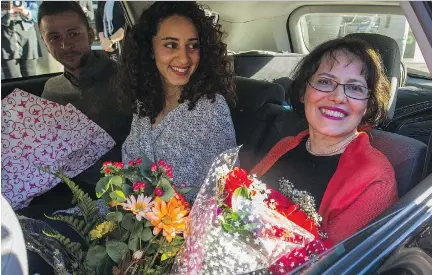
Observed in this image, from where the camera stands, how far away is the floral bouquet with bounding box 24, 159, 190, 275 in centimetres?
128

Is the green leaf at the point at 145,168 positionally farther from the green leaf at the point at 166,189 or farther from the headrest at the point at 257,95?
the headrest at the point at 257,95

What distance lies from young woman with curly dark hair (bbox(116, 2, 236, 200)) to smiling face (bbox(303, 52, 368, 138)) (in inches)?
17.5

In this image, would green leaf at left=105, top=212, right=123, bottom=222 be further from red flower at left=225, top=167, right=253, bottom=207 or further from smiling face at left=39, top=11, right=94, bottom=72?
smiling face at left=39, top=11, right=94, bottom=72

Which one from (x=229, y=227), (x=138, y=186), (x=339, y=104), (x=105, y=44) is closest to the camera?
(x=229, y=227)

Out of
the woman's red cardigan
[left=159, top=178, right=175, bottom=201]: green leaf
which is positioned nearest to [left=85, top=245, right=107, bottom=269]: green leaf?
[left=159, top=178, right=175, bottom=201]: green leaf

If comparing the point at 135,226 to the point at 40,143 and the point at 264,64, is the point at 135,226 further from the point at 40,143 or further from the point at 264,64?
the point at 264,64

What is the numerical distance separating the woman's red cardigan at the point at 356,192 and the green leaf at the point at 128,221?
515 millimetres

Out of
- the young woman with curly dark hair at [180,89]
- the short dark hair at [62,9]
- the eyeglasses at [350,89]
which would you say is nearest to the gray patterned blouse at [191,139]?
the young woman with curly dark hair at [180,89]

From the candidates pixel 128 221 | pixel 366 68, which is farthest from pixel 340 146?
pixel 128 221

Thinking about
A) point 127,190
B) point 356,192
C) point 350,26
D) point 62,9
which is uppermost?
point 62,9

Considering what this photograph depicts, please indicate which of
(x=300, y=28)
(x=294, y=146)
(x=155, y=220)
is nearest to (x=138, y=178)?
(x=155, y=220)

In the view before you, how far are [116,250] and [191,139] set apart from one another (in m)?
0.81

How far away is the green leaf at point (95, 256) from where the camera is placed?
1365 mm

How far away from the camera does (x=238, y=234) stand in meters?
1.18
